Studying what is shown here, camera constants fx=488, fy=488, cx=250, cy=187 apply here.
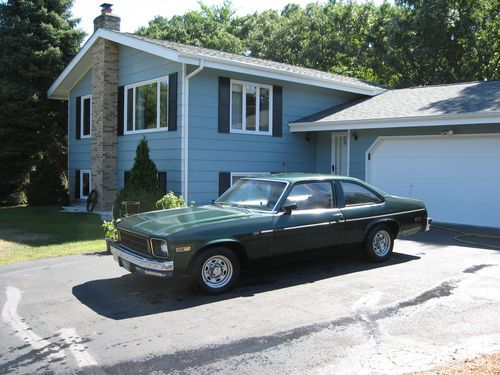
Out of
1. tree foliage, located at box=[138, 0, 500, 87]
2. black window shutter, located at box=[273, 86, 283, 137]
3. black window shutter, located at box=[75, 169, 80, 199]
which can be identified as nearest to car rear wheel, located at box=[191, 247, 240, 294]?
black window shutter, located at box=[273, 86, 283, 137]

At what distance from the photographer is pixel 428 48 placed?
2442cm

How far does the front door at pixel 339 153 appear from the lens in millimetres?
15031

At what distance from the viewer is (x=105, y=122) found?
48.6 feet

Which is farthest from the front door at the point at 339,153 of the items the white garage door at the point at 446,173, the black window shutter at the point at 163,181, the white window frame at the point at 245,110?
the black window shutter at the point at 163,181

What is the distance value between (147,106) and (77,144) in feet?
A: 16.9

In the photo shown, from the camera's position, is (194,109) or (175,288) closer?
(175,288)

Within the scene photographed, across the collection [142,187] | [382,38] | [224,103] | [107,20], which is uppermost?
[382,38]

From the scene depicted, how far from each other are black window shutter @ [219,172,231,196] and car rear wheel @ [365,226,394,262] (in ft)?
20.0

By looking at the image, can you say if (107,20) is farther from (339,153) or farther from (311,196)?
(311,196)

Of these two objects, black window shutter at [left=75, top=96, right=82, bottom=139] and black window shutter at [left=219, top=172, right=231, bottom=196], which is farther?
black window shutter at [left=75, top=96, right=82, bottom=139]

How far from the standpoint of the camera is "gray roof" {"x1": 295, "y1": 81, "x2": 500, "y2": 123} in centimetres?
1186

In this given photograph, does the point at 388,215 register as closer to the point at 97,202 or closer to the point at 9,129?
the point at 97,202

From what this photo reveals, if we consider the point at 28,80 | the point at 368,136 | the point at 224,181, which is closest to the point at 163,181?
the point at 224,181

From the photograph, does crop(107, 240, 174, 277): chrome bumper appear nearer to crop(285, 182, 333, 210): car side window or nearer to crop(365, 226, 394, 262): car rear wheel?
crop(285, 182, 333, 210): car side window
